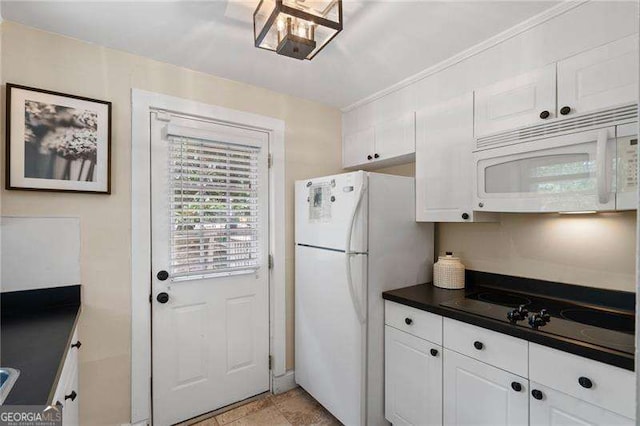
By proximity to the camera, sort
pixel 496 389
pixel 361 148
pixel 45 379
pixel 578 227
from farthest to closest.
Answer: pixel 361 148
pixel 578 227
pixel 496 389
pixel 45 379

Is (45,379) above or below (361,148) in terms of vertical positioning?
below

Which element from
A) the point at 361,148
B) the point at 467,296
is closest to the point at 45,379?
the point at 467,296

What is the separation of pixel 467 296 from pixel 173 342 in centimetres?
190

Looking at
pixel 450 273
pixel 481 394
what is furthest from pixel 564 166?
pixel 481 394

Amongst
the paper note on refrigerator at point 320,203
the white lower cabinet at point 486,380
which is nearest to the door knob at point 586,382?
the white lower cabinet at point 486,380

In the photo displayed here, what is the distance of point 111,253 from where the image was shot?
5.94 feet

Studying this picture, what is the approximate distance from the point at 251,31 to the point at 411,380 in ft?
7.10

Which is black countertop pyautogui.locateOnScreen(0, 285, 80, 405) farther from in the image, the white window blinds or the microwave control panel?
the microwave control panel

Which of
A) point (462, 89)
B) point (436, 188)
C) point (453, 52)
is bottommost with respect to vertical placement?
point (436, 188)

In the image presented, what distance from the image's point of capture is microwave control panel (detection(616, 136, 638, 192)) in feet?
4.04

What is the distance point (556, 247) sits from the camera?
1776 millimetres

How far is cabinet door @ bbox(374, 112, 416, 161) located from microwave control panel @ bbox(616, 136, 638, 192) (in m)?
1.10

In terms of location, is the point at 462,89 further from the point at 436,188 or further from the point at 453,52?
the point at 436,188

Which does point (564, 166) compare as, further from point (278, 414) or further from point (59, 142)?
point (59, 142)
